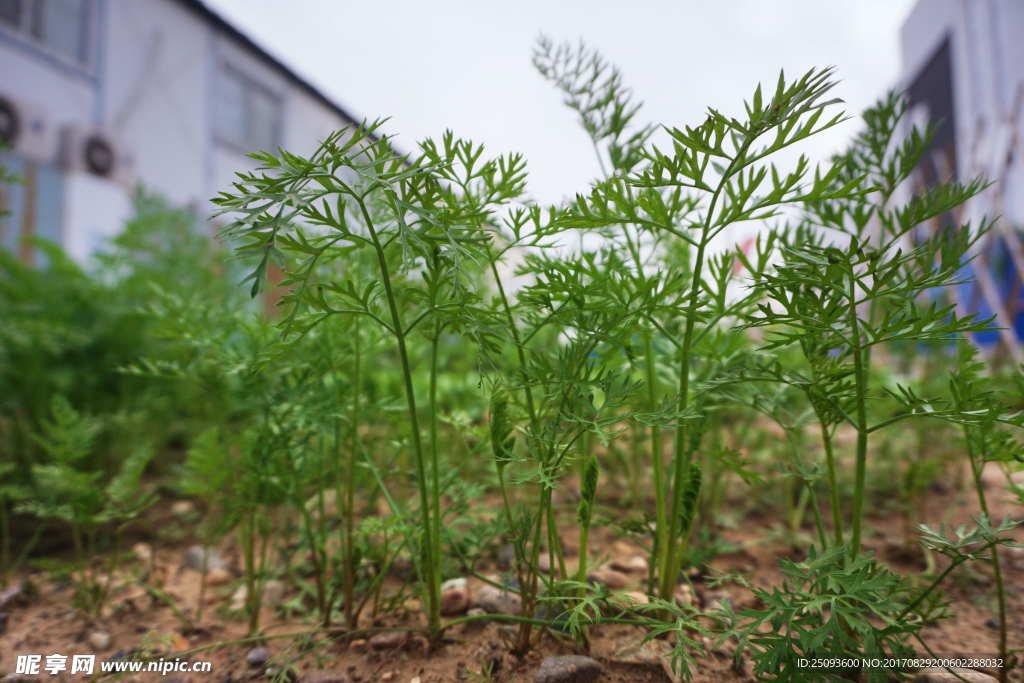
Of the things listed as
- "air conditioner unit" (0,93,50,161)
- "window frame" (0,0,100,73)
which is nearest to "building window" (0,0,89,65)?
"window frame" (0,0,100,73)

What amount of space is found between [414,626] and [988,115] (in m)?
4.28

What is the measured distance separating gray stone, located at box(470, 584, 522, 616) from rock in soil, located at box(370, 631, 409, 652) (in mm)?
169

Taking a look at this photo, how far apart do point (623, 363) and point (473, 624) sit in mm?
570

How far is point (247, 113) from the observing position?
501 cm

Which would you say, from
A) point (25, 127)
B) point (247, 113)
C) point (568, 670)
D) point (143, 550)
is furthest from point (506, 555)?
point (247, 113)

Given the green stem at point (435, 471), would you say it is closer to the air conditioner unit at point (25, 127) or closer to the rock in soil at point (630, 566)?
the rock in soil at point (630, 566)

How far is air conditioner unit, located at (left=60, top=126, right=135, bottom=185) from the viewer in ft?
11.4

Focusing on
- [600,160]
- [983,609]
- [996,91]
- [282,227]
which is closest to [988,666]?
[983,609]

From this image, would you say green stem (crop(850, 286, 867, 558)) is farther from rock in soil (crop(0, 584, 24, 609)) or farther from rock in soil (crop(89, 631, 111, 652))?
rock in soil (crop(0, 584, 24, 609))

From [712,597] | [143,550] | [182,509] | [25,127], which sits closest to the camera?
[712,597]

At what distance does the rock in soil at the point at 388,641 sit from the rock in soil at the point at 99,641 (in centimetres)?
61

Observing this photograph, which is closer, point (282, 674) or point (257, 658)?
point (282, 674)

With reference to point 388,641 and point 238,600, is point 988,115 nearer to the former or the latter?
point 388,641

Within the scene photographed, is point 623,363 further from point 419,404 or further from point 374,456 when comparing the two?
point 374,456
